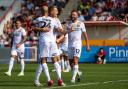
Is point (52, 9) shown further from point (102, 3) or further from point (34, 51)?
point (102, 3)

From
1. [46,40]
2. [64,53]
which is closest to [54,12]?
[46,40]

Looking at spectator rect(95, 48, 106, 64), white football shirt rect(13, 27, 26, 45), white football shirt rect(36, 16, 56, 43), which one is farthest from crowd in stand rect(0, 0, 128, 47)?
white football shirt rect(36, 16, 56, 43)

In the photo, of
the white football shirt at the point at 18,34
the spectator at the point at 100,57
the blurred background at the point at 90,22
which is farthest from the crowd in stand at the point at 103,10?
the white football shirt at the point at 18,34

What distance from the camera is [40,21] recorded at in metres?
17.6

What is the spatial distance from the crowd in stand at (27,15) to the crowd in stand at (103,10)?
2.92 m

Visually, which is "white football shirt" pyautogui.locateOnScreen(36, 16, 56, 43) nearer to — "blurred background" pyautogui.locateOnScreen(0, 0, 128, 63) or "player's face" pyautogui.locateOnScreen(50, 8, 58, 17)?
"player's face" pyautogui.locateOnScreen(50, 8, 58, 17)

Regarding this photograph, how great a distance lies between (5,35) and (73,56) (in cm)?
2645

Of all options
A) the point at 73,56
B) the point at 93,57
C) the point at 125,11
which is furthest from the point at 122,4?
the point at 73,56

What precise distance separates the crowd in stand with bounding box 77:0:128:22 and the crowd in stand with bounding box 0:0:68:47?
292 cm

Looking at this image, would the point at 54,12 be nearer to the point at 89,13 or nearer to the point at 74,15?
the point at 74,15

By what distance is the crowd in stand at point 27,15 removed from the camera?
4425 cm

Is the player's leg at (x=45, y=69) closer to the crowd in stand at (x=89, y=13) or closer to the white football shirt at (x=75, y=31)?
the white football shirt at (x=75, y=31)

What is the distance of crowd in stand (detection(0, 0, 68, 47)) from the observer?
44.2m

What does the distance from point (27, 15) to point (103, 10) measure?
22.6ft
